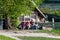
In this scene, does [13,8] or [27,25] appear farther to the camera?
[27,25]

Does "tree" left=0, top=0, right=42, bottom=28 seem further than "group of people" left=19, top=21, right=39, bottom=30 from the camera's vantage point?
No

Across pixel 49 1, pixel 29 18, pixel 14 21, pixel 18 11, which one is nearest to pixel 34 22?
pixel 29 18

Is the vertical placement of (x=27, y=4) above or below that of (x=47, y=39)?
above

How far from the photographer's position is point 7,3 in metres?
34.0

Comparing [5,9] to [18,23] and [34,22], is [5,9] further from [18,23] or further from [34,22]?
[34,22]

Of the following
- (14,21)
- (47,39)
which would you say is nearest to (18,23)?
(14,21)

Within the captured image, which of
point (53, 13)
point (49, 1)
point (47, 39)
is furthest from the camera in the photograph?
point (49, 1)

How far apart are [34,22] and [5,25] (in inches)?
239

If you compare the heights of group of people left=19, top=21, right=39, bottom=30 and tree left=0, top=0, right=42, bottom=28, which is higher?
tree left=0, top=0, right=42, bottom=28

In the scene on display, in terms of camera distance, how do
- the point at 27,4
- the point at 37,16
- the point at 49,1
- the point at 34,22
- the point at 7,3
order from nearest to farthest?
the point at 7,3 → the point at 27,4 → the point at 34,22 → the point at 37,16 → the point at 49,1

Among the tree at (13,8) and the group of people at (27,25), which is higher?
the tree at (13,8)

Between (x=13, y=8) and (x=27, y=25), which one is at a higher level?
(x=13, y=8)

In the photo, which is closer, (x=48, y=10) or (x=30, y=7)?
(x=30, y=7)

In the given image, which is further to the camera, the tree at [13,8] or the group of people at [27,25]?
the group of people at [27,25]
